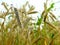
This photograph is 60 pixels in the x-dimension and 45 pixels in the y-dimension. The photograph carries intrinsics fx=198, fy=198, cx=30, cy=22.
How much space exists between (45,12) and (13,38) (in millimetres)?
274

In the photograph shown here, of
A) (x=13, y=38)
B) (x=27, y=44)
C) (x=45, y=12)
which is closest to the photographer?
(x=27, y=44)

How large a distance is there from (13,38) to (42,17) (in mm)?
234

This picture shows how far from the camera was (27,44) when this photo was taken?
1.02m

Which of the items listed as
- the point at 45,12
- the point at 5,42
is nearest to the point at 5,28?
the point at 5,42

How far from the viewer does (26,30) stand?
1.04 metres

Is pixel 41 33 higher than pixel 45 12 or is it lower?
lower

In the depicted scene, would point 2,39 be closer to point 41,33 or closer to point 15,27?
point 15,27

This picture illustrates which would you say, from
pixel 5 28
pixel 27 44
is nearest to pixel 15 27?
pixel 5 28

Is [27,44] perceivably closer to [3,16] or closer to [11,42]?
[11,42]

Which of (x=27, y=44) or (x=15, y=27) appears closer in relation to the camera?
(x=27, y=44)

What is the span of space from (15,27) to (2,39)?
124 mm

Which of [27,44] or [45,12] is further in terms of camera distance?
[45,12]

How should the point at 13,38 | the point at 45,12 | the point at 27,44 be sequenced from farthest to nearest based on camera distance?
the point at 45,12 → the point at 13,38 → the point at 27,44

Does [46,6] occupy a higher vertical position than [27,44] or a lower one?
higher
